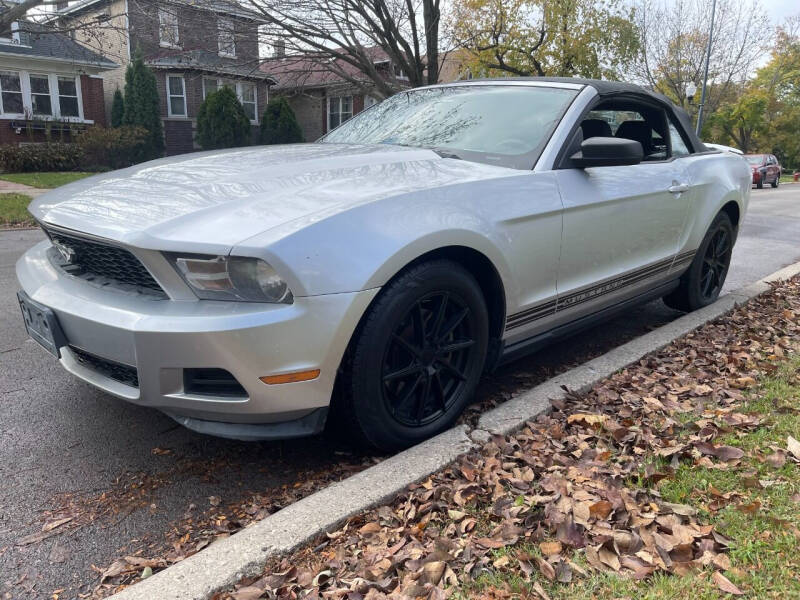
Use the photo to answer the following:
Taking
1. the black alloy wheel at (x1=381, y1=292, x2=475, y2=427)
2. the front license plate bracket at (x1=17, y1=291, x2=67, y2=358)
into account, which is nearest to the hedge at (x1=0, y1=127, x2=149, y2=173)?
the front license plate bracket at (x1=17, y1=291, x2=67, y2=358)

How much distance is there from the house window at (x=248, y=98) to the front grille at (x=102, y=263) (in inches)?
984

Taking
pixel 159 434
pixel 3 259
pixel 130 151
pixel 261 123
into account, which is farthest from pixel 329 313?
pixel 261 123

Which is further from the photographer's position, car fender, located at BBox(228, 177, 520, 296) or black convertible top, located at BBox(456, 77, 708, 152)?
black convertible top, located at BBox(456, 77, 708, 152)

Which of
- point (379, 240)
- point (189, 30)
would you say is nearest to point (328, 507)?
point (379, 240)

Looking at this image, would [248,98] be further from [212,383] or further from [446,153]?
[212,383]

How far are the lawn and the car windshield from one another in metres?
6.66

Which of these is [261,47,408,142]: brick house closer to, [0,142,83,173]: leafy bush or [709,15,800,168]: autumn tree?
[0,142,83,173]: leafy bush

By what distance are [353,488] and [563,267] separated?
157cm

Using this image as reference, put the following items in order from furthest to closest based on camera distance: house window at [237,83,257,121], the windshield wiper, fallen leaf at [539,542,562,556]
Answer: house window at [237,83,257,121]
the windshield wiper
fallen leaf at [539,542,562,556]

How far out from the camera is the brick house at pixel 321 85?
44.9ft

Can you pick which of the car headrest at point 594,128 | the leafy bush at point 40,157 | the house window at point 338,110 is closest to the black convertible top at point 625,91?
the car headrest at point 594,128

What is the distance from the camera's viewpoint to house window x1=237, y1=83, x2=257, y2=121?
2657 centimetres

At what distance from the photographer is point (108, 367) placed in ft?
8.17

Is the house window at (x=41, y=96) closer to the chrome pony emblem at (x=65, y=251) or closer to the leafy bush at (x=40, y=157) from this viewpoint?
the leafy bush at (x=40, y=157)
